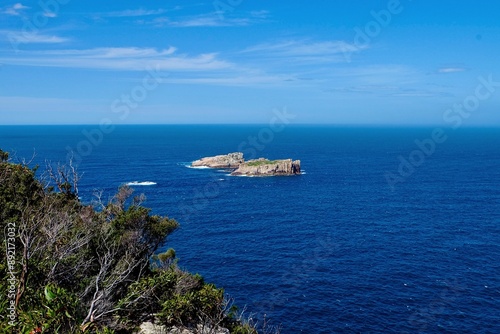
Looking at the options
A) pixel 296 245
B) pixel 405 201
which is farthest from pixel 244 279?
pixel 405 201

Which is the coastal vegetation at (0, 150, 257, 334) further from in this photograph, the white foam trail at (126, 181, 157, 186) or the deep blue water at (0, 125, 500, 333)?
the white foam trail at (126, 181, 157, 186)

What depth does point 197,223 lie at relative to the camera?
86.4 m

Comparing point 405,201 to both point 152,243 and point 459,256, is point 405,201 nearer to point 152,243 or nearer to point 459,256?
point 459,256

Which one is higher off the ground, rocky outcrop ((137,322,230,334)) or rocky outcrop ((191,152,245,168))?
rocky outcrop ((191,152,245,168))

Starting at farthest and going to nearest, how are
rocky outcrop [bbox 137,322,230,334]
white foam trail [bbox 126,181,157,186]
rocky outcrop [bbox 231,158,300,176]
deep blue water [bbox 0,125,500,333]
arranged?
rocky outcrop [bbox 231,158,300,176], white foam trail [bbox 126,181,157,186], deep blue water [bbox 0,125,500,333], rocky outcrop [bbox 137,322,230,334]

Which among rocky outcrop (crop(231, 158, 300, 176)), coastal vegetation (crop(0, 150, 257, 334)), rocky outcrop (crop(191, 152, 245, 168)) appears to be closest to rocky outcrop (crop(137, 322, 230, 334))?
coastal vegetation (crop(0, 150, 257, 334))

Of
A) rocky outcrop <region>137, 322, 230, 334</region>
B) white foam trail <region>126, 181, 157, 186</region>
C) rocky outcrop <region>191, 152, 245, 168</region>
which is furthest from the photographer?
rocky outcrop <region>191, 152, 245, 168</region>

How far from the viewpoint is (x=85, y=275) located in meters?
25.3

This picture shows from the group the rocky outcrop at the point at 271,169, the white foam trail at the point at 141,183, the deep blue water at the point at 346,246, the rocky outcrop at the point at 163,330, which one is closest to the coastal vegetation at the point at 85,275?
the rocky outcrop at the point at 163,330

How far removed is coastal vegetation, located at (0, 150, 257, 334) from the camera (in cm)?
1381

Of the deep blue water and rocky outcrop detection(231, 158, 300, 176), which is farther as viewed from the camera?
rocky outcrop detection(231, 158, 300, 176)

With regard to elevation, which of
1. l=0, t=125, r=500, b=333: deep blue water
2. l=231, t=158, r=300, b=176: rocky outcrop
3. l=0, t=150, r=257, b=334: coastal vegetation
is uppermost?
l=231, t=158, r=300, b=176: rocky outcrop

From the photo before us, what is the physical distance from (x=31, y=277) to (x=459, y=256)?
66.6 m

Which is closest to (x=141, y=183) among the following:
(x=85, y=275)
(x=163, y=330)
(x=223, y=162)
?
(x=223, y=162)
